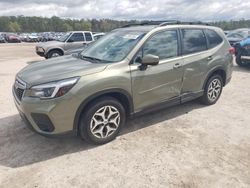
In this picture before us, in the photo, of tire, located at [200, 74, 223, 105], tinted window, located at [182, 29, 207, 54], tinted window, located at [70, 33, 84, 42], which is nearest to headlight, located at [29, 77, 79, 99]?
tinted window, located at [182, 29, 207, 54]

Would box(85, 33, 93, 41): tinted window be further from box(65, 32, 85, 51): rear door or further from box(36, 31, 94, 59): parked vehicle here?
box(65, 32, 85, 51): rear door

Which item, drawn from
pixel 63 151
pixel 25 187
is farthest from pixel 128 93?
pixel 25 187

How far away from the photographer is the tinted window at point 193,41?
463 cm

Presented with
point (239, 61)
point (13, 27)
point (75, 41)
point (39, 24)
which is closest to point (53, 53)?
point (75, 41)

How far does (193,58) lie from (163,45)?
0.76 meters

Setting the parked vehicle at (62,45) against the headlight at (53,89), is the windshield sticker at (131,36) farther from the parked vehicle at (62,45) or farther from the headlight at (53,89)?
the parked vehicle at (62,45)

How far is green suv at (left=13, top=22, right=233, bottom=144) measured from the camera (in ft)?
10.8

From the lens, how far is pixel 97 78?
136 inches

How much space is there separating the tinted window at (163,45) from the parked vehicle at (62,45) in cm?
903

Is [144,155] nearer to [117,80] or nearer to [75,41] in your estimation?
[117,80]

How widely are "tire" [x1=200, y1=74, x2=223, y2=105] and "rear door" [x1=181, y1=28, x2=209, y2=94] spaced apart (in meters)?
0.33

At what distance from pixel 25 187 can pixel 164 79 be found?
8.66 ft

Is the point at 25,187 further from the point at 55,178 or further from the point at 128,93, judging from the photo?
the point at 128,93

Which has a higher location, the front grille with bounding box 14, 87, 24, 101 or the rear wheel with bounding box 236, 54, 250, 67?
the front grille with bounding box 14, 87, 24, 101
